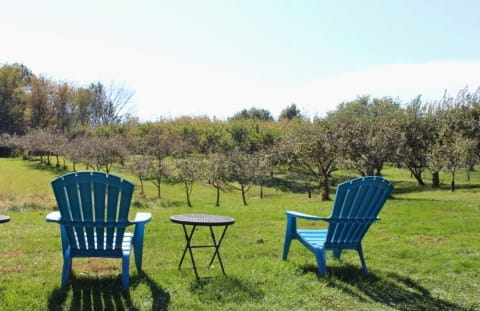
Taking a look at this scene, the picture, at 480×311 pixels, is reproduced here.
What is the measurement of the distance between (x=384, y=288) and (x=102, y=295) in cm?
233

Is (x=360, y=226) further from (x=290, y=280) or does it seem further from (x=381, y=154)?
(x=381, y=154)

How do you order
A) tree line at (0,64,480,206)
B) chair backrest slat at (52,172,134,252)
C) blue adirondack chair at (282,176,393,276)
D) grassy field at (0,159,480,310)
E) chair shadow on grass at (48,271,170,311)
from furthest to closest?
tree line at (0,64,480,206), blue adirondack chair at (282,176,393,276), chair backrest slat at (52,172,134,252), grassy field at (0,159,480,310), chair shadow on grass at (48,271,170,311)

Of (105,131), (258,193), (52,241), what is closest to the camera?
(52,241)

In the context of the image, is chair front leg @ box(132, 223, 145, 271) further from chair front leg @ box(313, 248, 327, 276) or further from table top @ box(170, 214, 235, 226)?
chair front leg @ box(313, 248, 327, 276)

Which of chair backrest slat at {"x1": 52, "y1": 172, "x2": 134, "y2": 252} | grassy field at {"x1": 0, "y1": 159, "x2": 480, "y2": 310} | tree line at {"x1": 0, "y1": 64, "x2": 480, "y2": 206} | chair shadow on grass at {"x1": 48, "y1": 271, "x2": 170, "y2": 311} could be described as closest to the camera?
chair shadow on grass at {"x1": 48, "y1": 271, "x2": 170, "y2": 311}

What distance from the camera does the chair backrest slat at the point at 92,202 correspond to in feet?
11.3

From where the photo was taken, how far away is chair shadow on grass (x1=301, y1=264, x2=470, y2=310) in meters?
3.47

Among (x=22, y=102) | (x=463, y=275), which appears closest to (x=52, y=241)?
(x=463, y=275)

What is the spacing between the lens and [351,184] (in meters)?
4.00

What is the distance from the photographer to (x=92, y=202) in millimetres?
3488

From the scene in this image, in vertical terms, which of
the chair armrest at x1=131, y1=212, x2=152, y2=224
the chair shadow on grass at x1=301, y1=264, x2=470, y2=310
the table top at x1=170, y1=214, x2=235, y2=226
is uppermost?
the table top at x1=170, y1=214, x2=235, y2=226

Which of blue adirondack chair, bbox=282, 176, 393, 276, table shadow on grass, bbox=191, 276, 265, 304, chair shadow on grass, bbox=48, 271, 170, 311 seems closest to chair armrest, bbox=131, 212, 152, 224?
chair shadow on grass, bbox=48, 271, 170, 311

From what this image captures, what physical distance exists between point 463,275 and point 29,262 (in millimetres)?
4252

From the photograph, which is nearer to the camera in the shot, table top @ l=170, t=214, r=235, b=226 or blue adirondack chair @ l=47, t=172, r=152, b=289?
blue adirondack chair @ l=47, t=172, r=152, b=289
